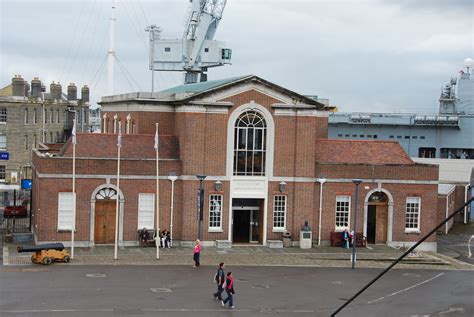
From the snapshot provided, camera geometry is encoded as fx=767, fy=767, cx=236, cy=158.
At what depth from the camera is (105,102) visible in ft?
191

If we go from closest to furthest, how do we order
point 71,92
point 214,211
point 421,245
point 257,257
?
point 257,257, point 214,211, point 421,245, point 71,92

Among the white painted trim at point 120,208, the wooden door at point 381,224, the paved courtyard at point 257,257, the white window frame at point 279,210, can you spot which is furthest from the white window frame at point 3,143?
the wooden door at point 381,224

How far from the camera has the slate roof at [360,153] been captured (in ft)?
153

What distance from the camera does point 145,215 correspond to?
1682 inches

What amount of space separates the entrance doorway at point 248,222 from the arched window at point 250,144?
189cm

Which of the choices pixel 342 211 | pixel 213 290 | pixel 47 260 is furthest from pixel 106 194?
pixel 342 211

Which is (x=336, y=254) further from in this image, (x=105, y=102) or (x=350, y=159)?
(x=105, y=102)

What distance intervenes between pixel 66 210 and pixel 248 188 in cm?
1034

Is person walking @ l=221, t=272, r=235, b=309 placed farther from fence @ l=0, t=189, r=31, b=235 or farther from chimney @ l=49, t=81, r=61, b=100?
chimney @ l=49, t=81, r=61, b=100

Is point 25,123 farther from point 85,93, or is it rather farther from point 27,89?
point 85,93

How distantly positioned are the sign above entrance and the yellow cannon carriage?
11.4 meters

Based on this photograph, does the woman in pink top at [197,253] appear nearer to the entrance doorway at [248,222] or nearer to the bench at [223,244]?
the bench at [223,244]

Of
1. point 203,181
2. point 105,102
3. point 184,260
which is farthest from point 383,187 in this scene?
point 105,102

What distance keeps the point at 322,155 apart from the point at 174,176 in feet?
31.7
